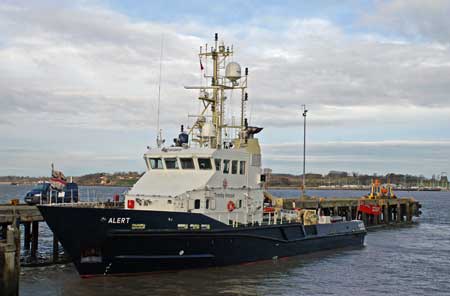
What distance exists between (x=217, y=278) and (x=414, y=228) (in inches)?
1137

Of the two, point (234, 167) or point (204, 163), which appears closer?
point (204, 163)

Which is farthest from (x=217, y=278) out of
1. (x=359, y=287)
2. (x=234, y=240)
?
(x=359, y=287)

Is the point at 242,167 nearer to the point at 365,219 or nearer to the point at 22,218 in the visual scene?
the point at 22,218

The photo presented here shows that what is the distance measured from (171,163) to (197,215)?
2658 mm

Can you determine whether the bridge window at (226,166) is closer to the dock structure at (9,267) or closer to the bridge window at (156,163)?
the bridge window at (156,163)

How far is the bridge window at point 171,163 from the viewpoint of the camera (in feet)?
66.2

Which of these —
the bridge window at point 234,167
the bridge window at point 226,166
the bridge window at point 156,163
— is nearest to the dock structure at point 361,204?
the bridge window at point 234,167

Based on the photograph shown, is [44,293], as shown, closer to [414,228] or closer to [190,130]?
[190,130]

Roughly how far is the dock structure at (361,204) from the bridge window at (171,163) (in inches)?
596

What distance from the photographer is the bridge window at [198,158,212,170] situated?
19953mm

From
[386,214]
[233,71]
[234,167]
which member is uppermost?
[233,71]

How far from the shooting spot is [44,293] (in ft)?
54.1

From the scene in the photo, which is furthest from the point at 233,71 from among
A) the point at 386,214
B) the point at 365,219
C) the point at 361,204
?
the point at 386,214

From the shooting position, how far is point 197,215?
18.5 meters
